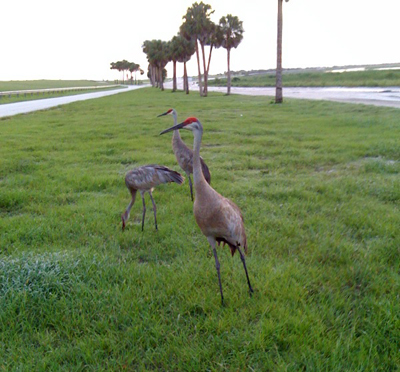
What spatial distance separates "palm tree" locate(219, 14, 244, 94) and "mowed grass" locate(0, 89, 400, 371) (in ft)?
115

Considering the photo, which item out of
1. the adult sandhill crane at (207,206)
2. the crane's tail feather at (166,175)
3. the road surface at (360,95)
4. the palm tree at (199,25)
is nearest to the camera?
the adult sandhill crane at (207,206)

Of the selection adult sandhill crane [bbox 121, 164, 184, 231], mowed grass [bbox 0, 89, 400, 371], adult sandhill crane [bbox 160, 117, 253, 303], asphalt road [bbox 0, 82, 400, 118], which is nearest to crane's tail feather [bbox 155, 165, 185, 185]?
adult sandhill crane [bbox 121, 164, 184, 231]

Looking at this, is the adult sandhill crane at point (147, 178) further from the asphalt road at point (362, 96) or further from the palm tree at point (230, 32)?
the palm tree at point (230, 32)

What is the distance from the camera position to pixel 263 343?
2.82m

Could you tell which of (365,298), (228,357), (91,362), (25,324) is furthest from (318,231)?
(25,324)

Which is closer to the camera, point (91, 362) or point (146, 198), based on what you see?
point (91, 362)

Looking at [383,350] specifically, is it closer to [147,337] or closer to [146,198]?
[147,337]

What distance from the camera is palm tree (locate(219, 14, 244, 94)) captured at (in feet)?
128

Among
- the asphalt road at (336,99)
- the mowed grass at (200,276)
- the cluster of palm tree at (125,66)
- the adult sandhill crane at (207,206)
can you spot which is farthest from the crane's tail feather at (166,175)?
the cluster of palm tree at (125,66)

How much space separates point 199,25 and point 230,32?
181 inches

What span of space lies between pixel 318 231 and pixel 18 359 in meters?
3.67

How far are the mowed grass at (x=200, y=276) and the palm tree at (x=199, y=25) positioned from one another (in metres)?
32.0

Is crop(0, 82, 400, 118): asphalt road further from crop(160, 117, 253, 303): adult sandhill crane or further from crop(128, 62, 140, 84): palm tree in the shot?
crop(128, 62, 140, 84): palm tree

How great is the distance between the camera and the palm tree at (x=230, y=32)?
39.1m
